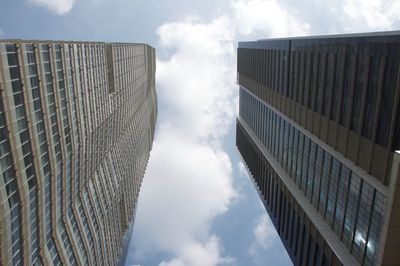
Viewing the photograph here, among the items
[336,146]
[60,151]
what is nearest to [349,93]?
[336,146]

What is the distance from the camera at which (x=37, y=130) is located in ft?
140

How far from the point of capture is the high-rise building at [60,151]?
37.2m

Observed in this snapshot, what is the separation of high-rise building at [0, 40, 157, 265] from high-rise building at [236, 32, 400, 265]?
32209 millimetres

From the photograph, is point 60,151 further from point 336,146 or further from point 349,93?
point 349,93

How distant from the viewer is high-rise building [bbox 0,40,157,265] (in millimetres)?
37250

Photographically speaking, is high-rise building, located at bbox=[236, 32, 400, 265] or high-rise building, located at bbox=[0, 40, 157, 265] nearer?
high-rise building, located at bbox=[236, 32, 400, 265]

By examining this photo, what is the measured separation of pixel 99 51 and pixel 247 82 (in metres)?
49.7

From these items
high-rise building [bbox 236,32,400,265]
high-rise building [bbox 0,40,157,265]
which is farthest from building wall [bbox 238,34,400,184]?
high-rise building [bbox 0,40,157,265]

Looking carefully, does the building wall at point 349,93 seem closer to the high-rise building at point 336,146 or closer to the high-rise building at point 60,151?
the high-rise building at point 336,146

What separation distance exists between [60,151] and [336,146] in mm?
33397

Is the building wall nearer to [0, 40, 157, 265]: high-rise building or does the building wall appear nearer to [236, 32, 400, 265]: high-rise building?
[236, 32, 400, 265]: high-rise building

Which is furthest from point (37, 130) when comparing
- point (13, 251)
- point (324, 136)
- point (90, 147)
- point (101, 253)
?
point (101, 253)

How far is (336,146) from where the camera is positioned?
4572 centimetres

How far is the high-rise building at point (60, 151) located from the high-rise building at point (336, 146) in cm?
3221
